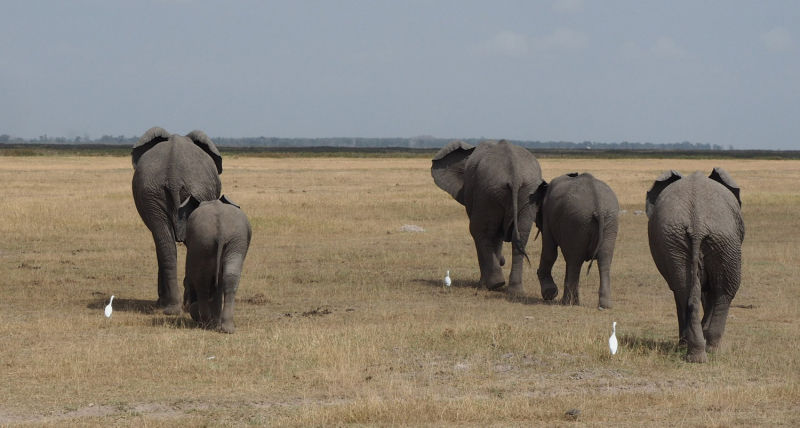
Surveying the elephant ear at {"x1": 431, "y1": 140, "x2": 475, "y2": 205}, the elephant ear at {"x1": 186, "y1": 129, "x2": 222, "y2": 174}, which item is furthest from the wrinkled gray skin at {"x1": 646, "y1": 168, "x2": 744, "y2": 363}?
the elephant ear at {"x1": 431, "y1": 140, "x2": 475, "y2": 205}

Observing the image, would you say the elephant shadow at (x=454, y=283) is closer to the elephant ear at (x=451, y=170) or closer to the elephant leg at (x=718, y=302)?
the elephant ear at (x=451, y=170)

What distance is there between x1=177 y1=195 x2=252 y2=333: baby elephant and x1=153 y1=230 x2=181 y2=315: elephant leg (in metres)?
1.25

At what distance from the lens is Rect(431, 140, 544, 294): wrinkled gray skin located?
15.7 metres

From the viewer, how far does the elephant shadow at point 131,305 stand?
13.6 meters

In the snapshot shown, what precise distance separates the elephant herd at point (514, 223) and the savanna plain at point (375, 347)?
45 cm

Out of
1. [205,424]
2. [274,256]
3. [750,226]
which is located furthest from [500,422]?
[750,226]

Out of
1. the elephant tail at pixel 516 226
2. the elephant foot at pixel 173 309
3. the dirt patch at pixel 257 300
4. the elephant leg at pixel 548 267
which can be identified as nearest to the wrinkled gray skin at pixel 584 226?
the elephant leg at pixel 548 267

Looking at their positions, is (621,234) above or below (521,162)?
below

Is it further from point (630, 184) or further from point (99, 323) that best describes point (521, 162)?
point (630, 184)

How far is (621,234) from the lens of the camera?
24.4 meters

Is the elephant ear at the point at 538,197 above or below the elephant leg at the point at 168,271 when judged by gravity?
above

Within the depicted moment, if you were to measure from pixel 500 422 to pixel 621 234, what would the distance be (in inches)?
682

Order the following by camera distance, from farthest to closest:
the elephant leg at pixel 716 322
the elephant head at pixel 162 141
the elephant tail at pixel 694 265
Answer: the elephant head at pixel 162 141
the elephant leg at pixel 716 322
the elephant tail at pixel 694 265

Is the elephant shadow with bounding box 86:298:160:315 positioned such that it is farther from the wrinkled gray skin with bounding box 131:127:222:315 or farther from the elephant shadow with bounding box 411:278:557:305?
the elephant shadow with bounding box 411:278:557:305
